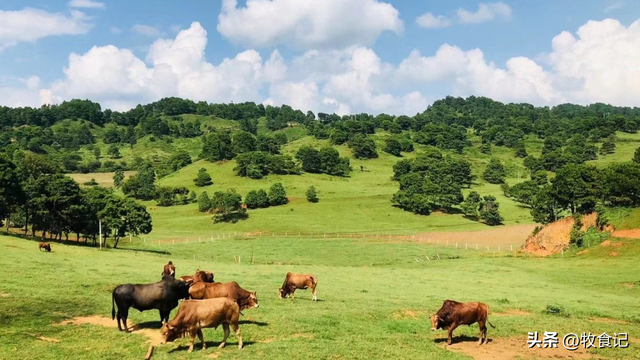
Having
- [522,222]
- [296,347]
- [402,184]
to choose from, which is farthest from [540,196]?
[296,347]

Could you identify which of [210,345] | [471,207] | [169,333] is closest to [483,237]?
[471,207]

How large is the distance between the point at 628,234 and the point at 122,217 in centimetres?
7420

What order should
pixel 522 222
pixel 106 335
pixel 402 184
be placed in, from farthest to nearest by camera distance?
pixel 402 184 → pixel 522 222 → pixel 106 335

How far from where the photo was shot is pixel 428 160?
177375 millimetres

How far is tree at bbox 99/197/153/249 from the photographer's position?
68.6 m

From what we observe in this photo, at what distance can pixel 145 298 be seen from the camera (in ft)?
60.5

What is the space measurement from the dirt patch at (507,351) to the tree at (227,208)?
104696 mm

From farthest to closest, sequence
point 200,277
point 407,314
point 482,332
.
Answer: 1. point 200,277
2. point 407,314
3. point 482,332

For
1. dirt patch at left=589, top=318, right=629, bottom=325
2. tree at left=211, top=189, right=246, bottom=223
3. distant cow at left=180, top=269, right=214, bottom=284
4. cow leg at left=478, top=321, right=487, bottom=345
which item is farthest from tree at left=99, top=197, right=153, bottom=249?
dirt patch at left=589, top=318, right=629, bottom=325

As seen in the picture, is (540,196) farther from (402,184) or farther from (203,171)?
(203,171)

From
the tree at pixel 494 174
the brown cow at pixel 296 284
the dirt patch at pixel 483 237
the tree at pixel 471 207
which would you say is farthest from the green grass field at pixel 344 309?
the tree at pixel 494 174

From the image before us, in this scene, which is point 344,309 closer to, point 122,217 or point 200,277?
point 200,277

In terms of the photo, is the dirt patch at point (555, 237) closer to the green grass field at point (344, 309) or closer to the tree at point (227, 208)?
the green grass field at point (344, 309)

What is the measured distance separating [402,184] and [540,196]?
53.7 meters
